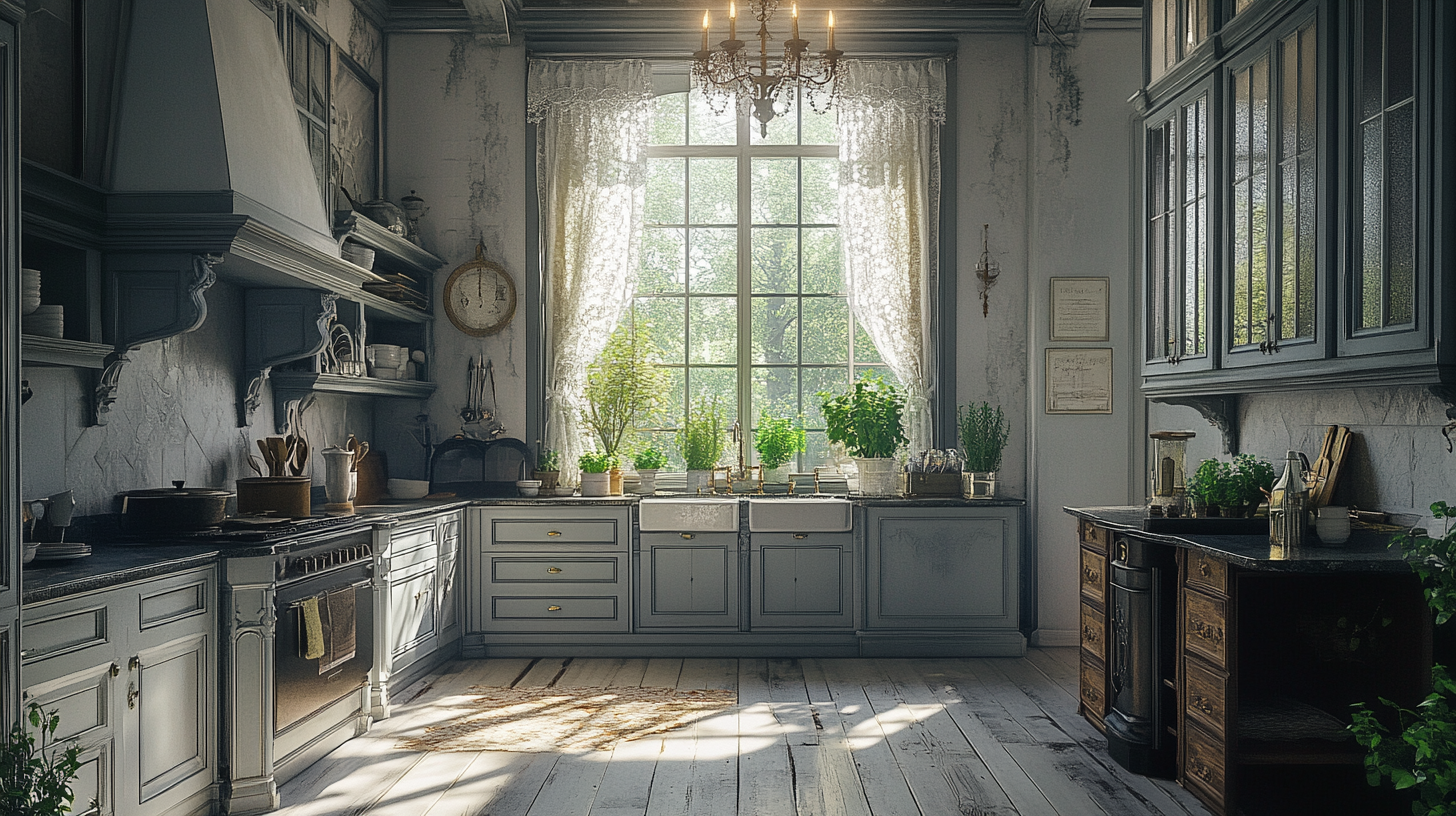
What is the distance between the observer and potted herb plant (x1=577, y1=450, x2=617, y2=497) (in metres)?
5.73

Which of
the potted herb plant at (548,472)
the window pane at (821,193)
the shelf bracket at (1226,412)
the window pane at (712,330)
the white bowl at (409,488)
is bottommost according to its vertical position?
the white bowl at (409,488)

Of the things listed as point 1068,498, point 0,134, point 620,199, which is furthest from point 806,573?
point 0,134

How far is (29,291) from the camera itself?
2.91 metres

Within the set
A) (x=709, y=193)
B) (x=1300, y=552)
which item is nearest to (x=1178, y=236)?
(x=1300, y=552)

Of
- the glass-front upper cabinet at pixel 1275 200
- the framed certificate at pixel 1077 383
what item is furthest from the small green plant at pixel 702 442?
the glass-front upper cabinet at pixel 1275 200

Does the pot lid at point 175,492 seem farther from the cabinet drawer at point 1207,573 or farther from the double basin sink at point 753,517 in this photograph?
the cabinet drawer at point 1207,573

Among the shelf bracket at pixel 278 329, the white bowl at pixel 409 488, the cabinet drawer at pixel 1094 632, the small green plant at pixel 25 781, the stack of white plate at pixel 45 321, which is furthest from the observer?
the white bowl at pixel 409 488

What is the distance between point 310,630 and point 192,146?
1.75 m

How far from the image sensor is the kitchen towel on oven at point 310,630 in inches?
138

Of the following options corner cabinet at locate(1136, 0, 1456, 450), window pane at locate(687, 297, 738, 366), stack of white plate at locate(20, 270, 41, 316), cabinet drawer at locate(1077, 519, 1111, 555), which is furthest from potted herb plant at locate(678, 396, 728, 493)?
stack of white plate at locate(20, 270, 41, 316)

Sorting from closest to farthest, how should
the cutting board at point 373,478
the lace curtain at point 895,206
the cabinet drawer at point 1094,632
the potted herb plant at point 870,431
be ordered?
the cabinet drawer at point 1094,632, the cutting board at point 373,478, the potted herb plant at point 870,431, the lace curtain at point 895,206

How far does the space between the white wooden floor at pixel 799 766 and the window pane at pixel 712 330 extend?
2135 mm

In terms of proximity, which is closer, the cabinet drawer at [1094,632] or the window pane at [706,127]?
the cabinet drawer at [1094,632]

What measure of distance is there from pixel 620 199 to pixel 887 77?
71.2 inches
